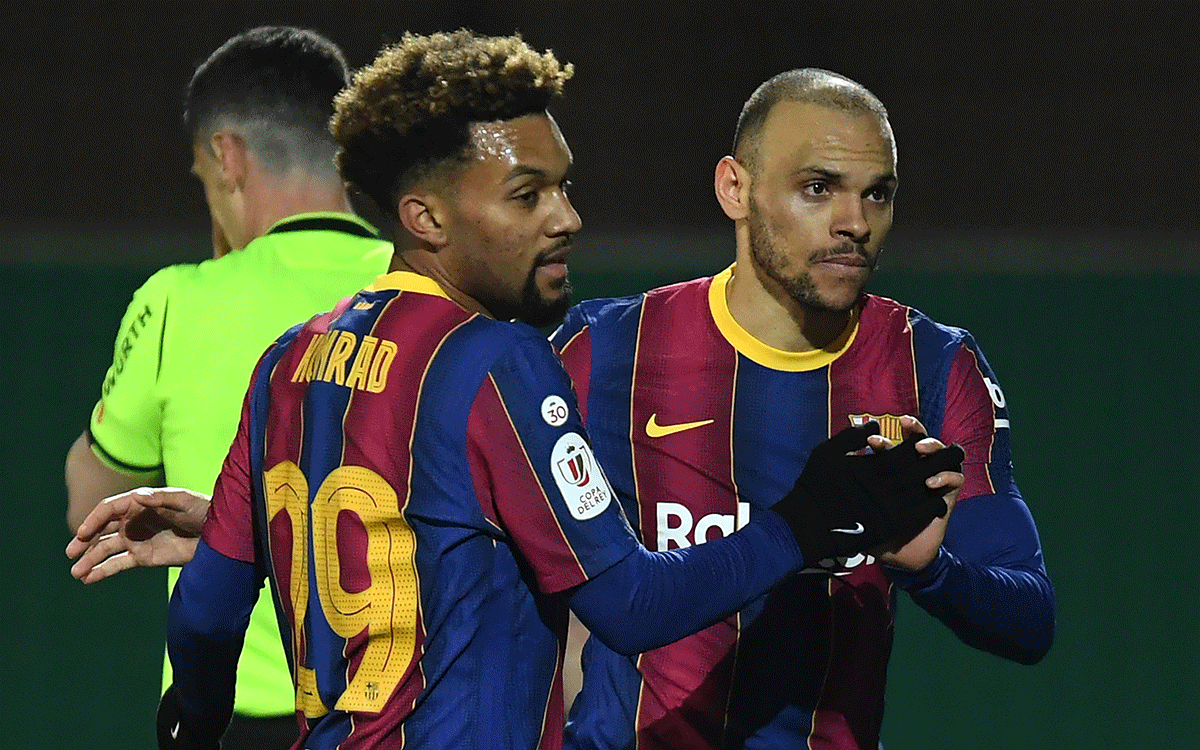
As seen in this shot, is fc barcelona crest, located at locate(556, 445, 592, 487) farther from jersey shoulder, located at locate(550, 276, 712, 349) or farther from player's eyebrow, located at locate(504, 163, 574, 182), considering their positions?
jersey shoulder, located at locate(550, 276, 712, 349)

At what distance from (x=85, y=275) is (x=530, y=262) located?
3.57m

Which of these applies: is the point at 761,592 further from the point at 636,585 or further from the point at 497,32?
the point at 497,32

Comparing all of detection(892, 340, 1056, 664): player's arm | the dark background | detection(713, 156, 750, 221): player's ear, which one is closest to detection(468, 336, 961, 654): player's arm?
detection(892, 340, 1056, 664): player's arm

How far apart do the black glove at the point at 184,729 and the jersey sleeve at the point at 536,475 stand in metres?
0.65

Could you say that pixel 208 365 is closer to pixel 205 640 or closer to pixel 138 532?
pixel 138 532

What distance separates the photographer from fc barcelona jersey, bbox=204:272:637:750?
6.04 feet

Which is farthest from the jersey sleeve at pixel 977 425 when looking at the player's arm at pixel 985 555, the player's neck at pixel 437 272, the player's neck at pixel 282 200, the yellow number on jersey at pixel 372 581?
the player's neck at pixel 282 200

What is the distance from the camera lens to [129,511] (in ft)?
7.64

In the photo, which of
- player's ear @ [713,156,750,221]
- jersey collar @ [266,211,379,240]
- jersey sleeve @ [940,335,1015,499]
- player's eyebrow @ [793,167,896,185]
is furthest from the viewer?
jersey collar @ [266,211,379,240]

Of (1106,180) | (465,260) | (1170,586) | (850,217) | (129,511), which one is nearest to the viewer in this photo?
(465,260)

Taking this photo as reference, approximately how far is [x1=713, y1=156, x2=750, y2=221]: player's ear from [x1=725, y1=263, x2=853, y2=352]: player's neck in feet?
0.40

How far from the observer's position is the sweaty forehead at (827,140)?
2.54 meters

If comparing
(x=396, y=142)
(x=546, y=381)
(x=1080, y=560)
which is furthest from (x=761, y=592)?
(x=1080, y=560)

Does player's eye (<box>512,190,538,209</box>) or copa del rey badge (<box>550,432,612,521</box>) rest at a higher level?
player's eye (<box>512,190,538,209</box>)
